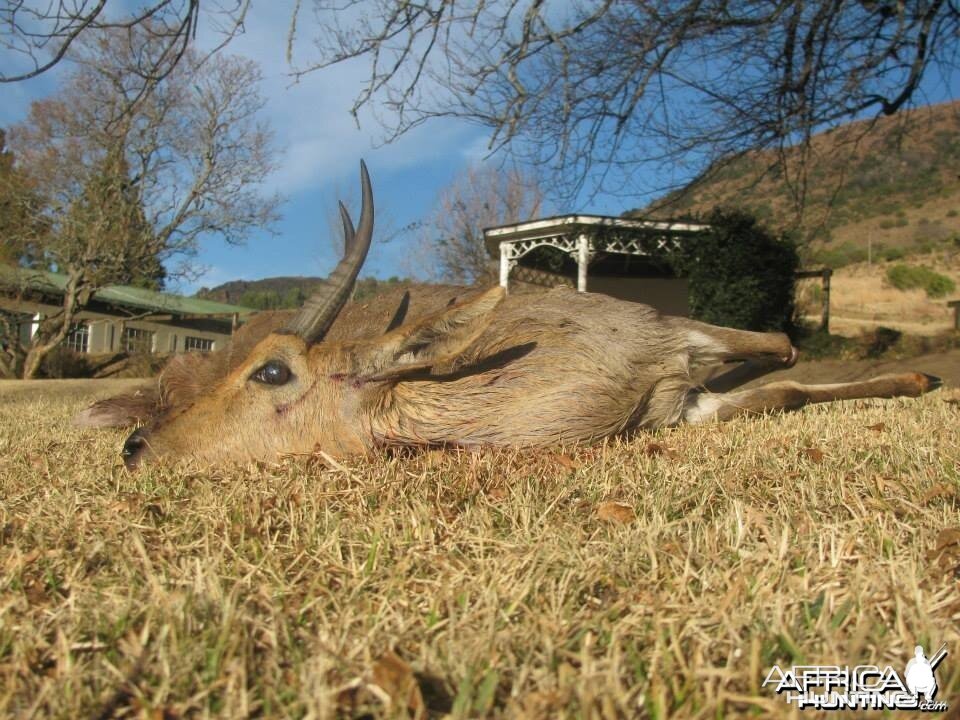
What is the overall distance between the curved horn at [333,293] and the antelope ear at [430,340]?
1.28 feet

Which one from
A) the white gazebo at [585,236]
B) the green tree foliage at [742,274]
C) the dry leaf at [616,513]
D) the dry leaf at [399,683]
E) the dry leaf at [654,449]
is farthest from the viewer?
the white gazebo at [585,236]

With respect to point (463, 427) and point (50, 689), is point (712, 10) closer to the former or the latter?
point (463, 427)

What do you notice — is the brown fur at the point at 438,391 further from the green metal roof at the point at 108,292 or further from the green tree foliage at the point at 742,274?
the green metal roof at the point at 108,292

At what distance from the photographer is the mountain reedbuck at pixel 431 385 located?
3531 millimetres

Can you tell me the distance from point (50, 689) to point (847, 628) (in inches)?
56.7

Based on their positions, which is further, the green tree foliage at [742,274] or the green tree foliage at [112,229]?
the green tree foliage at [112,229]

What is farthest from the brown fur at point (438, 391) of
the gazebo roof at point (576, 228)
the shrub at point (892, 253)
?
the shrub at point (892, 253)

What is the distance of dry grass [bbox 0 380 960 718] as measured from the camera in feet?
3.87

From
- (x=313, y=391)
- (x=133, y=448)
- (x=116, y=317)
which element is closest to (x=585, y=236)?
(x=313, y=391)

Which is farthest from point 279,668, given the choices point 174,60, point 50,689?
point 174,60

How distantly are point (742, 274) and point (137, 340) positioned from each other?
21382 millimetres

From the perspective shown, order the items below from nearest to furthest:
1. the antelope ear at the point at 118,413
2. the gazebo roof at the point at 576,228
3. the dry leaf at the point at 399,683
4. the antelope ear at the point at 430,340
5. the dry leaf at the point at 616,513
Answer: the dry leaf at the point at 399,683, the dry leaf at the point at 616,513, the antelope ear at the point at 430,340, the antelope ear at the point at 118,413, the gazebo roof at the point at 576,228

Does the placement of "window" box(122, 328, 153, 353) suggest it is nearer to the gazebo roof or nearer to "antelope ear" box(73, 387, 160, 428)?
the gazebo roof

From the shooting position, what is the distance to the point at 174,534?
2049 millimetres
